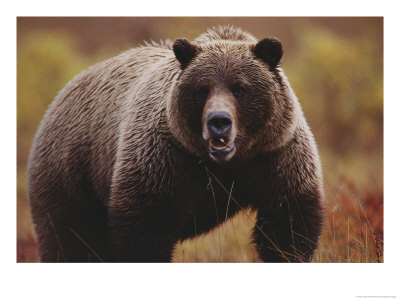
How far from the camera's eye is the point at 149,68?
6.11 meters

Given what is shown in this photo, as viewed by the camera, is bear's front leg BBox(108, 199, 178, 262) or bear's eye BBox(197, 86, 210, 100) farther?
bear's front leg BBox(108, 199, 178, 262)

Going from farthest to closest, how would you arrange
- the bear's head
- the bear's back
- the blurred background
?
the blurred background < the bear's back < the bear's head

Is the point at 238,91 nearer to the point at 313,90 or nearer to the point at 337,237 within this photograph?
the point at 337,237

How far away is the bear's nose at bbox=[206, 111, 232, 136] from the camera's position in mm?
4531

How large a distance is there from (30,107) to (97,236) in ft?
9.51

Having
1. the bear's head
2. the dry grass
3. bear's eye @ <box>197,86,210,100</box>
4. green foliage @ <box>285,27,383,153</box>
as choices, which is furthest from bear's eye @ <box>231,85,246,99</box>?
green foliage @ <box>285,27,383,153</box>

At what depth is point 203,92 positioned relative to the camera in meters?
4.94

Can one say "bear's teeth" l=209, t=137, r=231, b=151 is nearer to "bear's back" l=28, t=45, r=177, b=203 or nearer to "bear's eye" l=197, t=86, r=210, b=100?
"bear's eye" l=197, t=86, r=210, b=100

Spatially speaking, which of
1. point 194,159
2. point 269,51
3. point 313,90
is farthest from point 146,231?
point 313,90

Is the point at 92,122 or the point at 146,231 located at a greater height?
the point at 92,122

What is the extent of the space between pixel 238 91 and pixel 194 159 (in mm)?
771

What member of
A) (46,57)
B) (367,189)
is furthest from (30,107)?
(367,189)

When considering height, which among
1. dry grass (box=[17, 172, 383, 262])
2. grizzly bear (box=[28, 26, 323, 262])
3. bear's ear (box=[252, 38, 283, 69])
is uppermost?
bear's ear (box=[252, 38, 283, 69])
